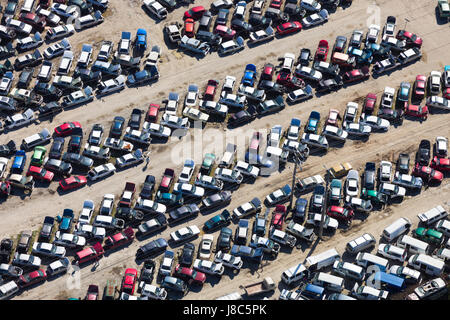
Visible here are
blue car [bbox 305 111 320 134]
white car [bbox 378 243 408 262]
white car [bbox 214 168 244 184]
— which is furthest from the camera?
blue car [bbox 305 111 320 134]

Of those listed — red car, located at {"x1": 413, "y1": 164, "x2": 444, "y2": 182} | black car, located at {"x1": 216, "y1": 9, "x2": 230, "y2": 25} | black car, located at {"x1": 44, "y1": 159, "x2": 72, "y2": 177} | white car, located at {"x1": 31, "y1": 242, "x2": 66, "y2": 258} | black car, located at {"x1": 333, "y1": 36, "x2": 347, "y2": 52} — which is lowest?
white car, located at {"x1": 31, "y1": 242, "x2": 66, "y2": 258}

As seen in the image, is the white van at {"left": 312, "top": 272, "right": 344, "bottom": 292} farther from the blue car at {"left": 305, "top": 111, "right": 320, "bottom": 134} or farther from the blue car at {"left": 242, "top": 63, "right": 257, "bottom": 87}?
the blue car at {"left": 242, "top": 63, "right": 257, "bottom": 87}

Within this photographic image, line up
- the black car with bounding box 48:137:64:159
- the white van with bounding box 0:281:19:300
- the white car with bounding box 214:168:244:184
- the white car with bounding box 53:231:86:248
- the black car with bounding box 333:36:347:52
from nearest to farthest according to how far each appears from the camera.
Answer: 1. the white van with bounding box 0:281:19:300
2. the white car with bounding box 53:231:86:248
3. the white car with bounding box 214:168:244:184
4. the black car with bounding box 48:137:64:159
5. the black car with bounding box 333:36:347:52

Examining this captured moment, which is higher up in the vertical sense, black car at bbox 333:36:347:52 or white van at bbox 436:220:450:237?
black car at bbox 333:36:347:52

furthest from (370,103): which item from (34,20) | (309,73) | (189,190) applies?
(34,20)

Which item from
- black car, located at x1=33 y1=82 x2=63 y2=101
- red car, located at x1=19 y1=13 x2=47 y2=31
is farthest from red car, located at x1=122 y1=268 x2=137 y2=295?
red car, located at x1=19 y1=13 x2=47 y2=31

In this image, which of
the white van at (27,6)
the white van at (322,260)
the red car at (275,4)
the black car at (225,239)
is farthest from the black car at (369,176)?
the white van at (27,6)

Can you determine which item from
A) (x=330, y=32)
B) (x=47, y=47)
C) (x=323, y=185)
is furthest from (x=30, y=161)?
(x=330, y=32)
